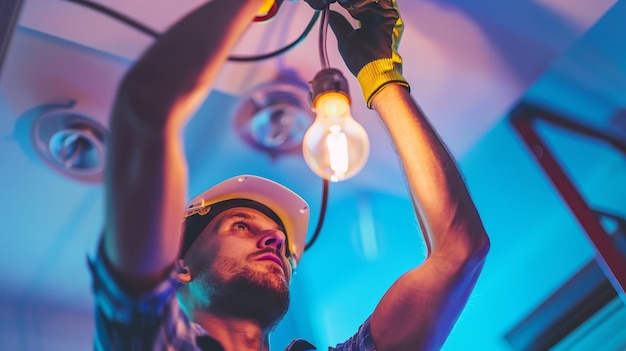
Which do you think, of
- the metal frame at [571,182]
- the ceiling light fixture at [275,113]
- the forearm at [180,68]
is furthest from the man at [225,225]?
the metal frame at [571,182]

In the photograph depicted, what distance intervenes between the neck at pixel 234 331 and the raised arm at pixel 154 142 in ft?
0.95

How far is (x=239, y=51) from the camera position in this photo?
951 mm

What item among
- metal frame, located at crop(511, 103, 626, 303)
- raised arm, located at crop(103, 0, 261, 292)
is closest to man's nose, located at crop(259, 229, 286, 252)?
raised arm, located at crop(103, 0, 261, 292)

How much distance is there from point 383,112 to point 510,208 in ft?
2.17

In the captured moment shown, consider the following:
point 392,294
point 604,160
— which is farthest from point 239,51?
point 604,160

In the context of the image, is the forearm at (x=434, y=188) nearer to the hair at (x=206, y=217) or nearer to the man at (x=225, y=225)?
the man at (x=225, y=225)

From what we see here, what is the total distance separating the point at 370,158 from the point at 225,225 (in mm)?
385

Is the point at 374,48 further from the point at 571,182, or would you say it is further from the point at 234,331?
the point at 571,182

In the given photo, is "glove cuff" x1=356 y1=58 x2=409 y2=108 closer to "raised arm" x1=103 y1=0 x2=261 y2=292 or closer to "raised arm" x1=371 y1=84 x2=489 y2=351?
"raised arm" x1=371 y1=84 x2=489 y2=351

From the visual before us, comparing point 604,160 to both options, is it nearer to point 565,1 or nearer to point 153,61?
point 565,1

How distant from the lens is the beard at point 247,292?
0.71 m

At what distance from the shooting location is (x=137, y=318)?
1.61 feet

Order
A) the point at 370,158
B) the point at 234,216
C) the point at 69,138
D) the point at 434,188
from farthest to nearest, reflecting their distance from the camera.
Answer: the point at 370,158 < the point at 69,138 < the point at 234,216 < the point at 434,188

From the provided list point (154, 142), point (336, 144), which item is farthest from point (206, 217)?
point (154, 142)
